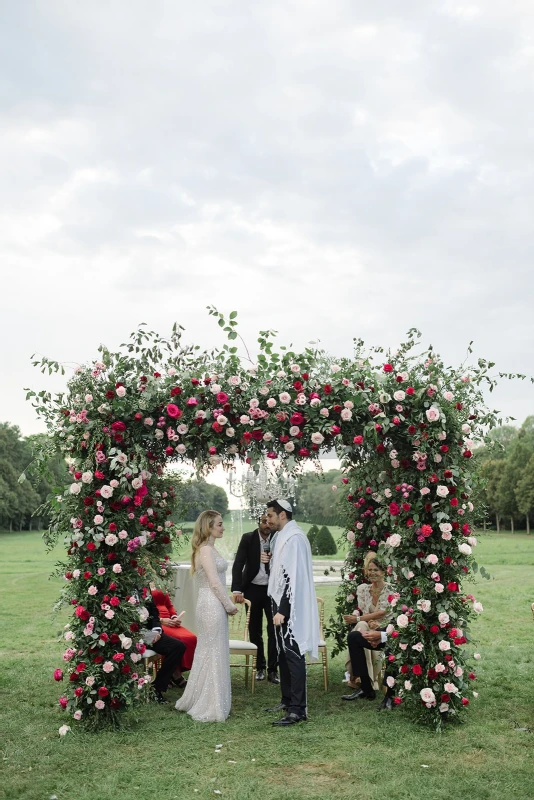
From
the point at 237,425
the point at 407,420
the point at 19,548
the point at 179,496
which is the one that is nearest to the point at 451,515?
the point at 407,420

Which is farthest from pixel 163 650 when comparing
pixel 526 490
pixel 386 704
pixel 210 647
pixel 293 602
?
pixel 526 490

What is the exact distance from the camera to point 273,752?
20.8 feet

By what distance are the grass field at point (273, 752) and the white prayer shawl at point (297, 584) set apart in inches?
31.8

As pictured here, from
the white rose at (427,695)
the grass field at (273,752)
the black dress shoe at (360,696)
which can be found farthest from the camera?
the black dress shoe at (360,696)

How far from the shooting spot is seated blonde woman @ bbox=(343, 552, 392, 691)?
830cm

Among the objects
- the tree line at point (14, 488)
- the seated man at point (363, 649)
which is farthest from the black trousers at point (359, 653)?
the tree line at point (14, 488)

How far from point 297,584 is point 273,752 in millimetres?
1480

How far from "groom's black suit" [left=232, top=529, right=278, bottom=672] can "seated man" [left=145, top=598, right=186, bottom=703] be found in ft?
3.79

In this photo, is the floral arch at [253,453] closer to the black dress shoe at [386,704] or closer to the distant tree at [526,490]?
the black dress shoe at [386,704]

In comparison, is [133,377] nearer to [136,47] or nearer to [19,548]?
[136,47]

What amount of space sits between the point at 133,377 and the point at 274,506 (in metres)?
1.78

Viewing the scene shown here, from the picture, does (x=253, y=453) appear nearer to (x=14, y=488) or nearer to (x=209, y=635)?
(x=209, y=635)

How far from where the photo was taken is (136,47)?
28.9 ft

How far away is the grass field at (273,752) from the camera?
5.47 metres
